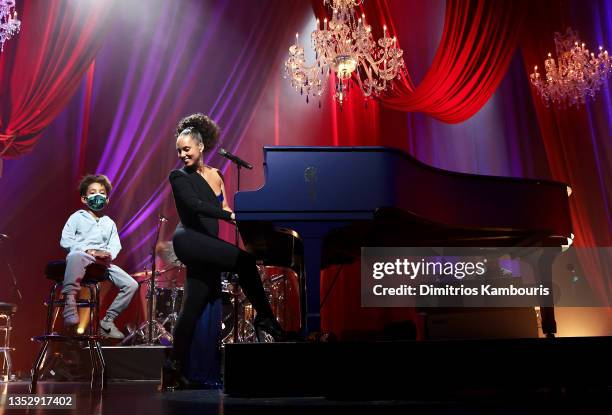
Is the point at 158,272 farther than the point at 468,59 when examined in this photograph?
No

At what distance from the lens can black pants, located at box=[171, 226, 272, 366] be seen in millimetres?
2836

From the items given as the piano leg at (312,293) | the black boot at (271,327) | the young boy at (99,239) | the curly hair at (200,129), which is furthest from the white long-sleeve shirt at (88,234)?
the piano leg at (312,293)

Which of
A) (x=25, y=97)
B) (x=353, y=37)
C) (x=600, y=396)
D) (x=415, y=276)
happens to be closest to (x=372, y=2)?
(x=353, y=37)

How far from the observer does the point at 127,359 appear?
434 cm

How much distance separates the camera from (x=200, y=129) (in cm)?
316

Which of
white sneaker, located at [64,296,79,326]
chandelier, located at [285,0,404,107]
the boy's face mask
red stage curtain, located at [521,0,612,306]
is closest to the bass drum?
the boy's face mask

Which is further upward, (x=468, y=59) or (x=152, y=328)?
(x=468, y=59)

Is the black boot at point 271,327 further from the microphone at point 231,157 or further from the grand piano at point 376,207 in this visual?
the microphone at point 231,157

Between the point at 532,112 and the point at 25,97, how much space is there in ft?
17.8

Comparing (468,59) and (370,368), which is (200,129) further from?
(468,59)

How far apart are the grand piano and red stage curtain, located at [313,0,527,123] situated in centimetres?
273

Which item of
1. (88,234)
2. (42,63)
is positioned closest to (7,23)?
(42,63)

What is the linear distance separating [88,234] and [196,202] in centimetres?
147

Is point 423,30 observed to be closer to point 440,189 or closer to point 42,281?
point 440,189
